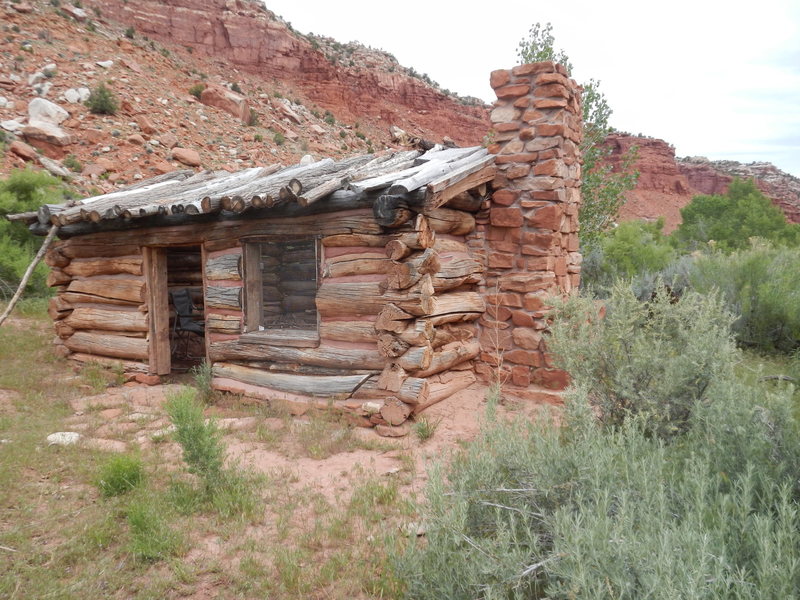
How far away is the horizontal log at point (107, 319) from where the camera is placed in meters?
7.69

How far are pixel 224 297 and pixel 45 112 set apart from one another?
642 inches

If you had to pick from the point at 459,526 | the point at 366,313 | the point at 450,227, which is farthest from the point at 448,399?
the point at 459,526

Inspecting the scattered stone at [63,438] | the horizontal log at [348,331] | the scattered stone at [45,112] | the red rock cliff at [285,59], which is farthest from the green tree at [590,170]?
the red rock cliff at [285,59]

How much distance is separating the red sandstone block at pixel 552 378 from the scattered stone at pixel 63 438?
504 cm

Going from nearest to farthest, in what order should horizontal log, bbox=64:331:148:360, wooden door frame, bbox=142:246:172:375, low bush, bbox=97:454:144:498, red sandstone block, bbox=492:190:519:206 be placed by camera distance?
low bush, bbox=97:454:144:498
red sandstone block, bbox=492:190:519:206
wooden door frame, bbox=142:246:172:375
horizontal log, bbox=64:331:148:360

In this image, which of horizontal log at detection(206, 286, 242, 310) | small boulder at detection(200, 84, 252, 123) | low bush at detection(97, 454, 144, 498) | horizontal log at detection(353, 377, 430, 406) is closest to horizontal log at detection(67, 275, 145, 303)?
horizontal log at detection(206, 286, 242, 310)

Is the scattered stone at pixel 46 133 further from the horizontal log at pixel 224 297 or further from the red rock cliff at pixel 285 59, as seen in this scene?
the red rock cliff at pixel 285 59

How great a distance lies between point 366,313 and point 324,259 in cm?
87

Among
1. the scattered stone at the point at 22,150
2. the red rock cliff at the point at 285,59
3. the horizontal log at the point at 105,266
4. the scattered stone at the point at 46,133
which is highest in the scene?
the red rock cliff at the point at 285,59

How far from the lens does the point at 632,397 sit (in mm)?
3662

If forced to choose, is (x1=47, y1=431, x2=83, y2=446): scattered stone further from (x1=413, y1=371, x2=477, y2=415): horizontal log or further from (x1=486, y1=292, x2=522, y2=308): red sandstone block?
(x1=486, y1=292, x2=522, y2=308): red sandstone block

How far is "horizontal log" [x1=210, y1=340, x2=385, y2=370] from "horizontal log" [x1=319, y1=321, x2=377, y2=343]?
0.41ft

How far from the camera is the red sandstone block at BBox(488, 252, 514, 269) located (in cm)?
653

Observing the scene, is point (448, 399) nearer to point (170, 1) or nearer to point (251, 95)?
point (251, 95)
